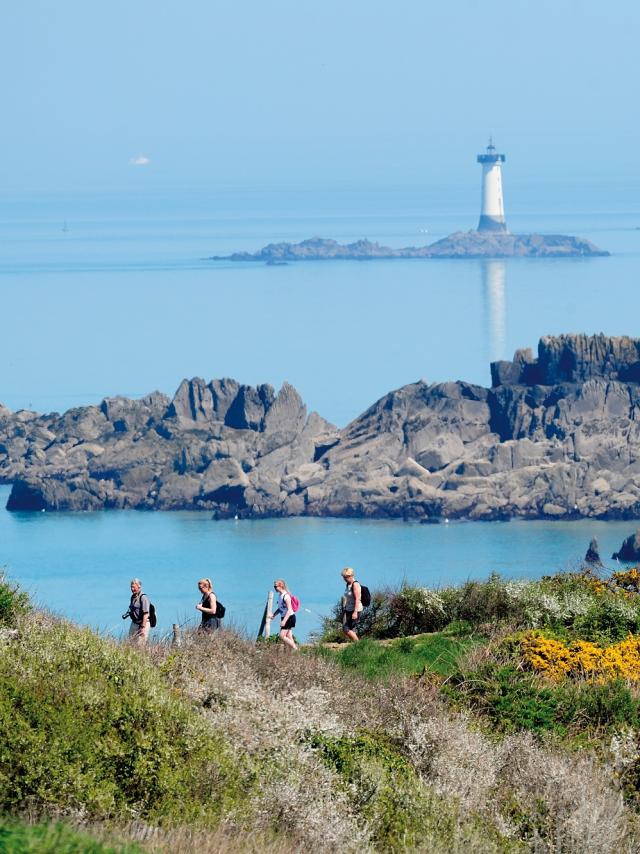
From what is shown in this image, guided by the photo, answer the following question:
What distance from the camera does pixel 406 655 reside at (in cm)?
1614

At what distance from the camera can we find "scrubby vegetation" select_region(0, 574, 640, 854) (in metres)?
9.81

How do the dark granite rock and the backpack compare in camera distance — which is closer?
the backpack

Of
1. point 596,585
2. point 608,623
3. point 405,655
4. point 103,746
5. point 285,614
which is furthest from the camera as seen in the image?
point 596,585

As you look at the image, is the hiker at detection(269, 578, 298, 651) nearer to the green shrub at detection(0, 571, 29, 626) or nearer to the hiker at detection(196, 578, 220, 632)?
the hiker at detection(196, 578, 220, 632)

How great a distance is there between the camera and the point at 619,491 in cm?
10712

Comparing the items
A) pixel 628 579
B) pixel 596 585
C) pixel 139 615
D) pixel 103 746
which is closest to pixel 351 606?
pixel 139 615

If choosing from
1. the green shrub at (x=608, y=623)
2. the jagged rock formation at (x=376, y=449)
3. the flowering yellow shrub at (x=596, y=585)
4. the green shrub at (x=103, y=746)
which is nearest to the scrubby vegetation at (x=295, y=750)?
the green shrub at (x=103, y=746)

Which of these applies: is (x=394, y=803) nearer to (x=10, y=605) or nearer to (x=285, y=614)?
(x=10, y=605)

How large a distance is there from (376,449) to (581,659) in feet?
323

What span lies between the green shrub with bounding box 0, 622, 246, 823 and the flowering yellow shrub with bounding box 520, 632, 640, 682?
4.74 m

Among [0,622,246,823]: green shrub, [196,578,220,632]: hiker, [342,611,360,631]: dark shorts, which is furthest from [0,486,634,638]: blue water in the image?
[0,622,246,823]: green shrub

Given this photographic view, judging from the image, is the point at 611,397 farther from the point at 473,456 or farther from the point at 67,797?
the point at 67,797

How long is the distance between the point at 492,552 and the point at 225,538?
50.3 ft

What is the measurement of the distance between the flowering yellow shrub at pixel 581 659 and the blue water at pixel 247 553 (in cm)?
5472
